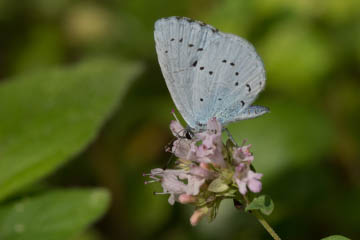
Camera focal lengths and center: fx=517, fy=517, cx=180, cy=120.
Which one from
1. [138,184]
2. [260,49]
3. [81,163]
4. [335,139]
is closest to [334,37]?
[260,49]

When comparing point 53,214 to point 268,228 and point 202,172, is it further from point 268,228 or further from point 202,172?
point 268,228

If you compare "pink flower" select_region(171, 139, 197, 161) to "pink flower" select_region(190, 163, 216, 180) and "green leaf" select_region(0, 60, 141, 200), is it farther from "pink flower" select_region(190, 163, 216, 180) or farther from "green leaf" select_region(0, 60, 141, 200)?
"green leaf" select_region(0, 60, 141, 200)

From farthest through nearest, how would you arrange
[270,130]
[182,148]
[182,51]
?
[270,130], [182,51], [182,148]

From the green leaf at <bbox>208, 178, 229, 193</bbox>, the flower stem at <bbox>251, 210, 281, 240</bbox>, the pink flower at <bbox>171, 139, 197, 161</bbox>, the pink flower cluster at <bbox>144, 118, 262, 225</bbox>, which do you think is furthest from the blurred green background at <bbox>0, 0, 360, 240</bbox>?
the flower stem at <bbox>251, 210, 281, 240</bbox>

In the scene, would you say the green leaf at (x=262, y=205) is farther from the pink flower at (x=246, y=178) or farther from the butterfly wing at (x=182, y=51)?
the butterfly wing at (x=182, y=51)

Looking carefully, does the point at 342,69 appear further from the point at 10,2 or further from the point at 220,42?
the point at 10,2

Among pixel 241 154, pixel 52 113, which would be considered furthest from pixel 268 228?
pixel 52 113
